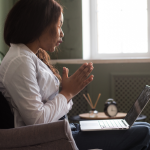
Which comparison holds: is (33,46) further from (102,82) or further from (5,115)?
(102,82)

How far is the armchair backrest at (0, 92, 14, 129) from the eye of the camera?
0.88 metres

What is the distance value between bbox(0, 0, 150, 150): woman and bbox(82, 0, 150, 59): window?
2.18 metres

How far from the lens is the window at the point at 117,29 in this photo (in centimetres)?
325

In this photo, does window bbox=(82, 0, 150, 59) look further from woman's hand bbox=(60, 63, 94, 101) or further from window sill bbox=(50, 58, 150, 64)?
woman's hand bbox=(60, 63, 94, 101)

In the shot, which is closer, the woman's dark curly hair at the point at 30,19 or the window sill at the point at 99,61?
the woman's dark curly hair at the point at 30,19

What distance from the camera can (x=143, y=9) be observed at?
324 centimetres

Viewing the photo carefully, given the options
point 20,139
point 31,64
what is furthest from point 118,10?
point 20,139

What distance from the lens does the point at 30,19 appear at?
0.98m

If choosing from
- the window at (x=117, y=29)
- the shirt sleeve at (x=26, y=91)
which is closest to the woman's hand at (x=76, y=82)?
the shirt sleeve at (x=26, y=91)

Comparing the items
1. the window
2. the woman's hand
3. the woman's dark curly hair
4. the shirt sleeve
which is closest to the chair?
the shirt sleeve

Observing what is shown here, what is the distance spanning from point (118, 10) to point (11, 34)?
252 centimetres

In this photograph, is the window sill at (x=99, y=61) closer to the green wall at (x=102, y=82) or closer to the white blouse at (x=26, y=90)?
the green wall at (x=102, y=82)

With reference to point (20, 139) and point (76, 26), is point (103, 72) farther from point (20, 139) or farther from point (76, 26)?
point (20, 139)

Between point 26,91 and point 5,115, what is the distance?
0.13 metres
